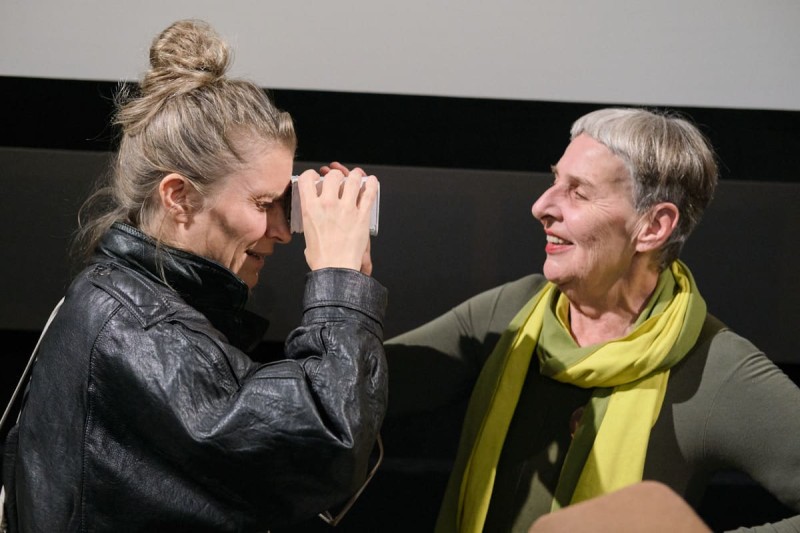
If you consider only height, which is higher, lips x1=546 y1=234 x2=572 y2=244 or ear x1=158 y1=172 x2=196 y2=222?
ear x1=158 y1=172 x2=196 y2=222

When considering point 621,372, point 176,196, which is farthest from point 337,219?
point 621,372

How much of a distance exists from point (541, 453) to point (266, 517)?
0.61 meters

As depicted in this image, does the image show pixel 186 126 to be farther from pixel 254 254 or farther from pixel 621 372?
pixel 621 372

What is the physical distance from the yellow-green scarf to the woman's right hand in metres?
0.44

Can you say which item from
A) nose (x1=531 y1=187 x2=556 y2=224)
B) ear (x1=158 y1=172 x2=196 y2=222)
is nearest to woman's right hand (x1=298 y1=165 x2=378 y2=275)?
ear (x1=158 y1=172 x2=196 y2=222)

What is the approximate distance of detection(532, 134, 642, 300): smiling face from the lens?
167cm

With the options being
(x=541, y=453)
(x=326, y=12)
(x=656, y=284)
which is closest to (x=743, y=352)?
(x=656, y=284)

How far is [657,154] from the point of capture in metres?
1.66

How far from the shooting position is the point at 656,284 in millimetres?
1782

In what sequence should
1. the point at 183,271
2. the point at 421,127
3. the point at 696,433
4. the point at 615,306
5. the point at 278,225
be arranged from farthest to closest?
the point at 421,127
the point at 615,306
the point at 696,433
the point at 278,225
the point at 183,271

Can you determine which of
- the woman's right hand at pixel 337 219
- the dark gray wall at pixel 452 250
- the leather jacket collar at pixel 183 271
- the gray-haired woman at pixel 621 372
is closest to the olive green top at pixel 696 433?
the gray-haired woman at pixel 621 372

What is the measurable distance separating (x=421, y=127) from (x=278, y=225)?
0.61 metres

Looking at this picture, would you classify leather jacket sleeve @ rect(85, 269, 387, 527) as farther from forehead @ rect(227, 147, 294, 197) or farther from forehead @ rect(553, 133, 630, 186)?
forehead @ rect(553, 133, 630, 186)

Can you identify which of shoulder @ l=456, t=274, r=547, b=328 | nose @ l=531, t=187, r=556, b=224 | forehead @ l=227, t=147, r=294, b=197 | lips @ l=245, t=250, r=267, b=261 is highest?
forehead @ l=227, t=147, r=294, b=197
